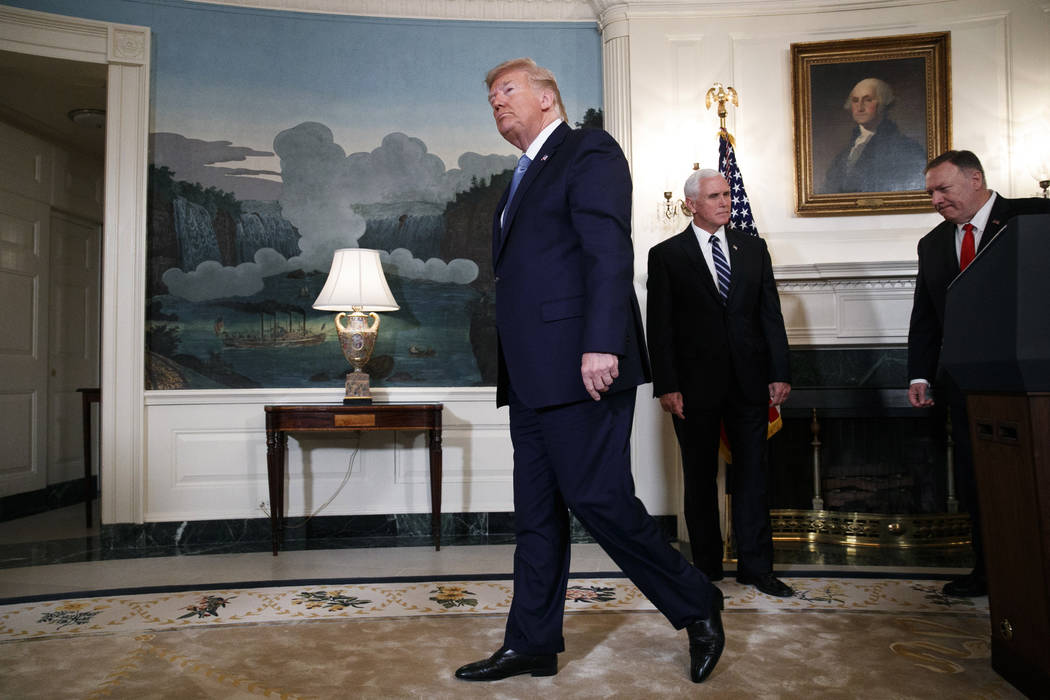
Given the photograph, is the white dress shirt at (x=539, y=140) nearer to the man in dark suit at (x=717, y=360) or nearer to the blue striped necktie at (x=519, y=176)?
the blue striped necktie at (x=519, y=176)

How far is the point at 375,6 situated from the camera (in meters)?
4.62

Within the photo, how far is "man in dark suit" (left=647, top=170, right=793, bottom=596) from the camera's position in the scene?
9.94 ft

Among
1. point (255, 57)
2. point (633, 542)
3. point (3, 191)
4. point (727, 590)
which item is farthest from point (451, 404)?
point (3, 191)

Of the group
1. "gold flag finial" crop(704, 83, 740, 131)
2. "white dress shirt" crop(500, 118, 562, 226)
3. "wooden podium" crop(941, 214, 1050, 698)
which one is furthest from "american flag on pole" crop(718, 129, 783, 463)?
"white dress shirt" crop(500, 118, 562, 226)

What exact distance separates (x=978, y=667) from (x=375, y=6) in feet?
14.5

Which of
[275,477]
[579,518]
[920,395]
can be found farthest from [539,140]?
[275,477]

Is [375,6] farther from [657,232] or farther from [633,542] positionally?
[633,542]

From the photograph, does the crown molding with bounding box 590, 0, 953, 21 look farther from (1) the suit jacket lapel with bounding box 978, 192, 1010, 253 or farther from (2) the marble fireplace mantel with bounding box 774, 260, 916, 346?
(1) the suit jacket lapel with bounding box 978, 192, 1010, 253

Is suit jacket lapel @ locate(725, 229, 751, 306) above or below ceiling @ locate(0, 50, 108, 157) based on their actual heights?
below

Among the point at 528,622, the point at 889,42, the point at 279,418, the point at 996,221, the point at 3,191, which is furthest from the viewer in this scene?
the point at 3,191

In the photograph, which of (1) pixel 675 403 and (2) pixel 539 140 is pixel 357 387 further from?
(2) pixel 539 140

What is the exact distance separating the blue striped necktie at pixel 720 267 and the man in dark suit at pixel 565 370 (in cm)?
109

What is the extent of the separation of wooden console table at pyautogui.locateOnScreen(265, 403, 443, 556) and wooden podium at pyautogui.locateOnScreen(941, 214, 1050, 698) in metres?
2.61

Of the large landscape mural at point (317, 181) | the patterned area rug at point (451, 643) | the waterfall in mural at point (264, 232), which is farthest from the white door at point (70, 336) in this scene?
the patterned area rug at point (451, 643)
